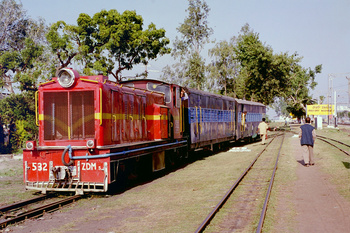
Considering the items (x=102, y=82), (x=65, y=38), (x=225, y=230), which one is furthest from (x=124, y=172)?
(x=65, y=38)

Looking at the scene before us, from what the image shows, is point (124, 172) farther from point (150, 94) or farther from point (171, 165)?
point (171, 165)

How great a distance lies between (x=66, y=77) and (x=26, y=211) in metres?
3.65

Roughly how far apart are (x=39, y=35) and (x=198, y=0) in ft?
65.8

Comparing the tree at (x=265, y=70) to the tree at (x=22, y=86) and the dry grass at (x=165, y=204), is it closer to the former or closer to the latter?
the tree at (x=22, y=86)

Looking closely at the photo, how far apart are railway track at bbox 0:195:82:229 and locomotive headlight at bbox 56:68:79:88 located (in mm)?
2973

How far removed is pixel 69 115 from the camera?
9977 millimetres

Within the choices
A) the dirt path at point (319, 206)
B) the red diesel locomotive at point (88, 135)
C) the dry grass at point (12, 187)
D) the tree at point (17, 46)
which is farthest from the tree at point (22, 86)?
the dirt path at point (319, 206)

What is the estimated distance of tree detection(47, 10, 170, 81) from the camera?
28844 mm

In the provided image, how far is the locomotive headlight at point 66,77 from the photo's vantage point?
9.73 metres

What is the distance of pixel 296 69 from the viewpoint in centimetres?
4553

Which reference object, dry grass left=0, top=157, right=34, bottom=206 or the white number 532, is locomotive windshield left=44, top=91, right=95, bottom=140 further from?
dry grass left=0, top=157, right=34, bottom=206

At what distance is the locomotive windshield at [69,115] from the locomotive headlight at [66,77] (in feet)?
0.97

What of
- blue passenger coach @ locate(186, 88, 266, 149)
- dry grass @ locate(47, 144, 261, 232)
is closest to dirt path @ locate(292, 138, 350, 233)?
dry grass @ locate(47, 144, 261, 232)

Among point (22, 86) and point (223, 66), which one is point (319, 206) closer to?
point (22, 86)
